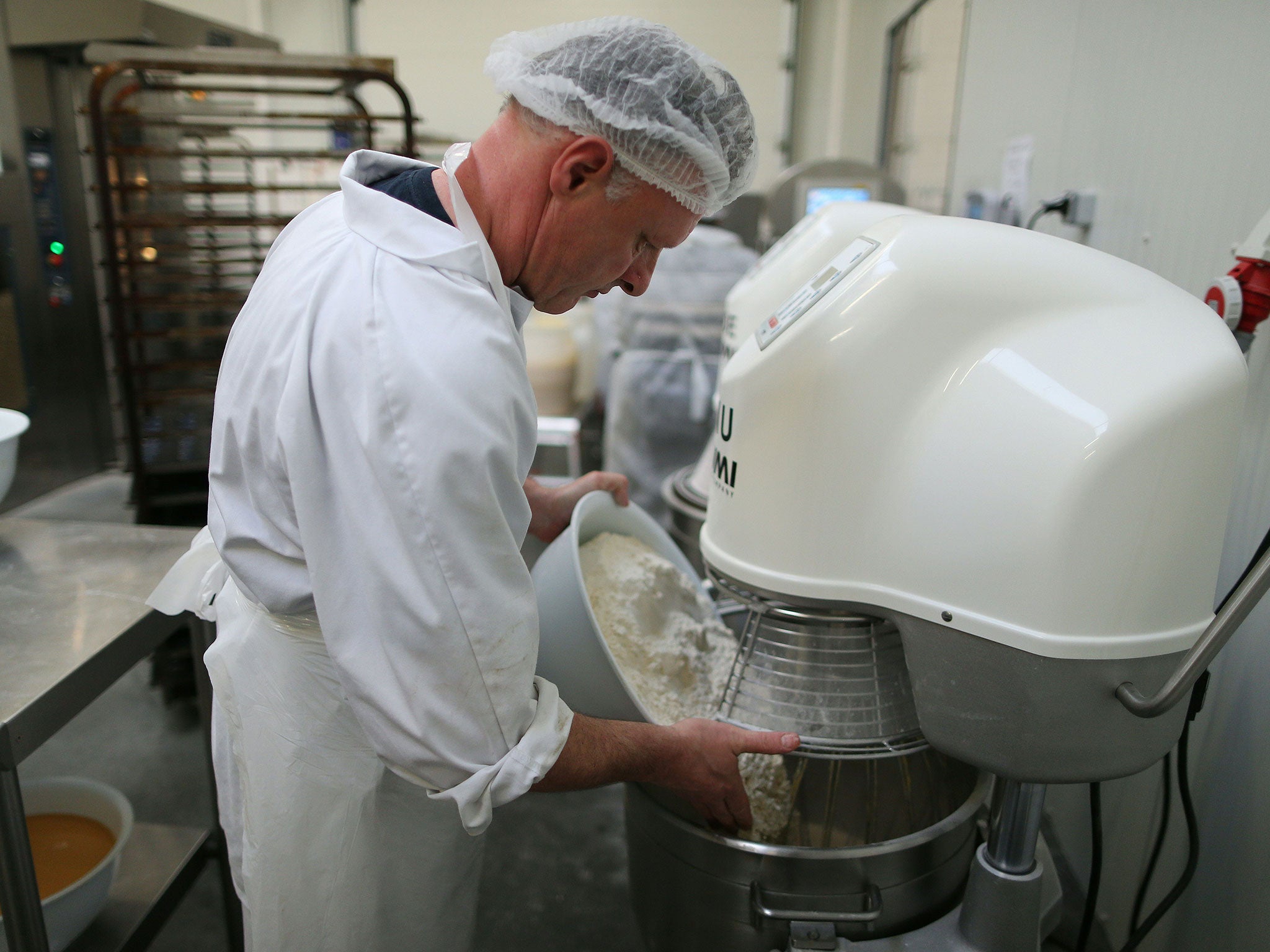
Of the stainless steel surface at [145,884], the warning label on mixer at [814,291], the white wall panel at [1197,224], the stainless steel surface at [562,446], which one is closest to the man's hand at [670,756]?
the warning label on mixer at [814,291]

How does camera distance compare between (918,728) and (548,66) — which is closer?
(548,66)

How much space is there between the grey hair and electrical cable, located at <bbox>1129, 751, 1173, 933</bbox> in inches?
38.7

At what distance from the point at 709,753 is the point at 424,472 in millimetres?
419

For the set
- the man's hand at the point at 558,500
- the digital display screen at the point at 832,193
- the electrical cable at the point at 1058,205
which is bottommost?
the man's hand at the point at 558,500

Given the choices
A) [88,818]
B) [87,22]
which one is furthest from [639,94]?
[87,22]

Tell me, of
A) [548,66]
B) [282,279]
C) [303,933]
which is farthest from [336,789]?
[548,66]

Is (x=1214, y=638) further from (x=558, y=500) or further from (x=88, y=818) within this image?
(x=88, y=818)

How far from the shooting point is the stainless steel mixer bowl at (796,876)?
0.89 m

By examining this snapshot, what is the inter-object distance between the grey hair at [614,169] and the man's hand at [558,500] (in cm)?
52

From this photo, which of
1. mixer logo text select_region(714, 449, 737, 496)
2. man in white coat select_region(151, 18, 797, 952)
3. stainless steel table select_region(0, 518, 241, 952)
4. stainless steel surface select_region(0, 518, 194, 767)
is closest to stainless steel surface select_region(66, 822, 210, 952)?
stainless steel table select_region(0, 518, 241, 952)

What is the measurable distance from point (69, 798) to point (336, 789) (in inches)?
35.1

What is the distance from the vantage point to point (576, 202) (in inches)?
29.2

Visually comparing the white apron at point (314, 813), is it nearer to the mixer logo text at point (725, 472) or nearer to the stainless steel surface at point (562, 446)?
the mixer logo text at point (725, 472)

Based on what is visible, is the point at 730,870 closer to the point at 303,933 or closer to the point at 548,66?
the point at 303,933
